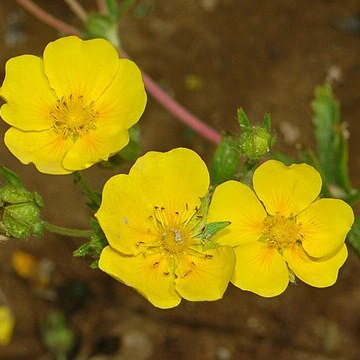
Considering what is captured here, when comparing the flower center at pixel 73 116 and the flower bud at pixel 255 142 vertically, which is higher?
the flower bud at pixel 255 142

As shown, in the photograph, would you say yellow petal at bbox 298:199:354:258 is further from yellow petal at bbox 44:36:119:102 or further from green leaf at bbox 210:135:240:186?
yellow petal at bbox 44:36:119:102

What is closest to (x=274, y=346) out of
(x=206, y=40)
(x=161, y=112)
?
(x=161, y=112)

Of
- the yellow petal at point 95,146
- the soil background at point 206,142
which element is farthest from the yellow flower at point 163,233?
the soil background at point 206,142

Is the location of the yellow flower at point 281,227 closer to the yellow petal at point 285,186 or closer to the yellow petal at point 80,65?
the yellow petal at point 285,186

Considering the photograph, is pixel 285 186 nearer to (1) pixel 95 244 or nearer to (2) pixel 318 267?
(2) pixel 318 267

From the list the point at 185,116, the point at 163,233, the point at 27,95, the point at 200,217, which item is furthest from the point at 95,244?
the point at 185,116

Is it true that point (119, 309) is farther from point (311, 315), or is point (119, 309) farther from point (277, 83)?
point (277, 83)

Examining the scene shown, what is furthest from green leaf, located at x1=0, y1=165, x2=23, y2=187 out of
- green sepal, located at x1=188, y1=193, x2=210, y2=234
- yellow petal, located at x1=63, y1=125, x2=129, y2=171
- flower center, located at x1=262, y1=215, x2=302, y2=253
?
flower center, located at x1=262, y1=215, x2=302, y2=253
